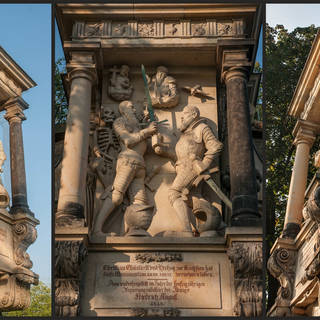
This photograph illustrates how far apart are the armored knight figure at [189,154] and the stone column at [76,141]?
1489mm

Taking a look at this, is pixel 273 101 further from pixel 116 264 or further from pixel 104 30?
pixel 116 264

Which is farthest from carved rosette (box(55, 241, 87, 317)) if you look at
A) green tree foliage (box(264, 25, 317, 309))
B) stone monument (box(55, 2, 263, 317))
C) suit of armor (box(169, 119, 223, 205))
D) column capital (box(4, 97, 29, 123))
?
green tree foliage (box(264, 25, 317, 309))

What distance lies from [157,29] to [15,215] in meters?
7.72

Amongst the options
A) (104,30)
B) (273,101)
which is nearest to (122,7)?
(104,30)

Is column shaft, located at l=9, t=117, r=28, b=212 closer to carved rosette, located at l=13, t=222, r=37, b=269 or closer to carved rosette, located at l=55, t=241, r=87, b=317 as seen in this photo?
carved rosette, located at l=13, t=222, r=37, b=269

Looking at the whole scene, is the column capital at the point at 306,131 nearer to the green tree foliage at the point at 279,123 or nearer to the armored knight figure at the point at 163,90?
the green tree foliage at the point at 279,123

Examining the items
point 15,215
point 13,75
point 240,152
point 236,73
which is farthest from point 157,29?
point 13,75

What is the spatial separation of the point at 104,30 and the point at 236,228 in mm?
5157

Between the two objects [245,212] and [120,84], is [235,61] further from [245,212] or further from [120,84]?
[245,212]

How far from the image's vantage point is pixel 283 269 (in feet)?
53.4

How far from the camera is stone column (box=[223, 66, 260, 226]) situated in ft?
40.1

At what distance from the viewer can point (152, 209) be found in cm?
1298

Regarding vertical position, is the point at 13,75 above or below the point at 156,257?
above

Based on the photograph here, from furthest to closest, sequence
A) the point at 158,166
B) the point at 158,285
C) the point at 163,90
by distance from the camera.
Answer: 1. the point at 163,90
2. the point at 158,166
3. the point at 158,285
